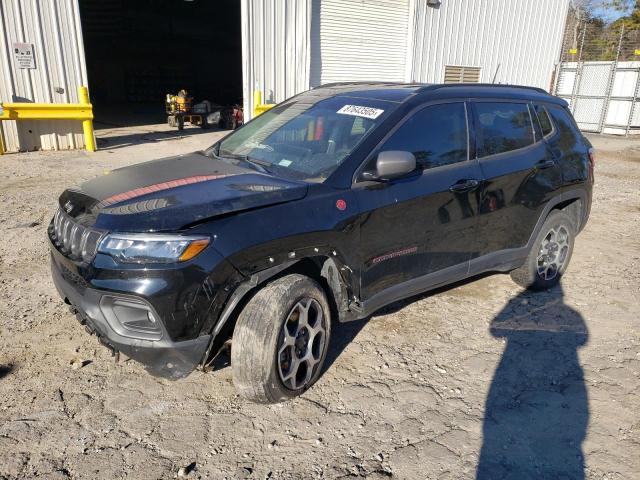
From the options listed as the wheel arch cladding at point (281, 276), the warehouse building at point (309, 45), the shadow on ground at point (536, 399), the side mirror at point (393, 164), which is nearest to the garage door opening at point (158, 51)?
the warehouse building at point (309, 45)

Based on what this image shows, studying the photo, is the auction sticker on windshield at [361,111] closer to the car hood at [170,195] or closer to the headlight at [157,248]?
the car hood at [170,195]

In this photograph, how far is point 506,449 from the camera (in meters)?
2.71

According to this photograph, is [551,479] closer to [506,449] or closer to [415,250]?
[506,449]

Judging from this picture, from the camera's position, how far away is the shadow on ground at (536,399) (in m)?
2.62

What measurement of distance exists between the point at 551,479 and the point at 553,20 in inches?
750

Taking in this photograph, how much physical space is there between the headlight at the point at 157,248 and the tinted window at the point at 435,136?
1.45 meters

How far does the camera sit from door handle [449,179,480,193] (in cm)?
359

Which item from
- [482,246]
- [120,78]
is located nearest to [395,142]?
[482,246]

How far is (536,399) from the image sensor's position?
10.3 feet

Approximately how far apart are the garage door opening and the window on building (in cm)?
1029

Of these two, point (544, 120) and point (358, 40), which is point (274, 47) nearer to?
point (358, 40)

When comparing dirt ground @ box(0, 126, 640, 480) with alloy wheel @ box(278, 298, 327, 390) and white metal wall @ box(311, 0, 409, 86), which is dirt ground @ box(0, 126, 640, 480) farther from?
white metal wall @ box(311, 0, 409, 86)

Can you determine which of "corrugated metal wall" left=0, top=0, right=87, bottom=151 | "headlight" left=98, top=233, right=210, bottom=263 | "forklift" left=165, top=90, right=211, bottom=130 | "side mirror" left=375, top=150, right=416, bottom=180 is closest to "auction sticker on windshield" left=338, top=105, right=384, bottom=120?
"side mirror" left=375, top=150, right=416, bottom=180

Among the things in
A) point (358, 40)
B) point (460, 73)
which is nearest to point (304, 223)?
point (358, 40)
